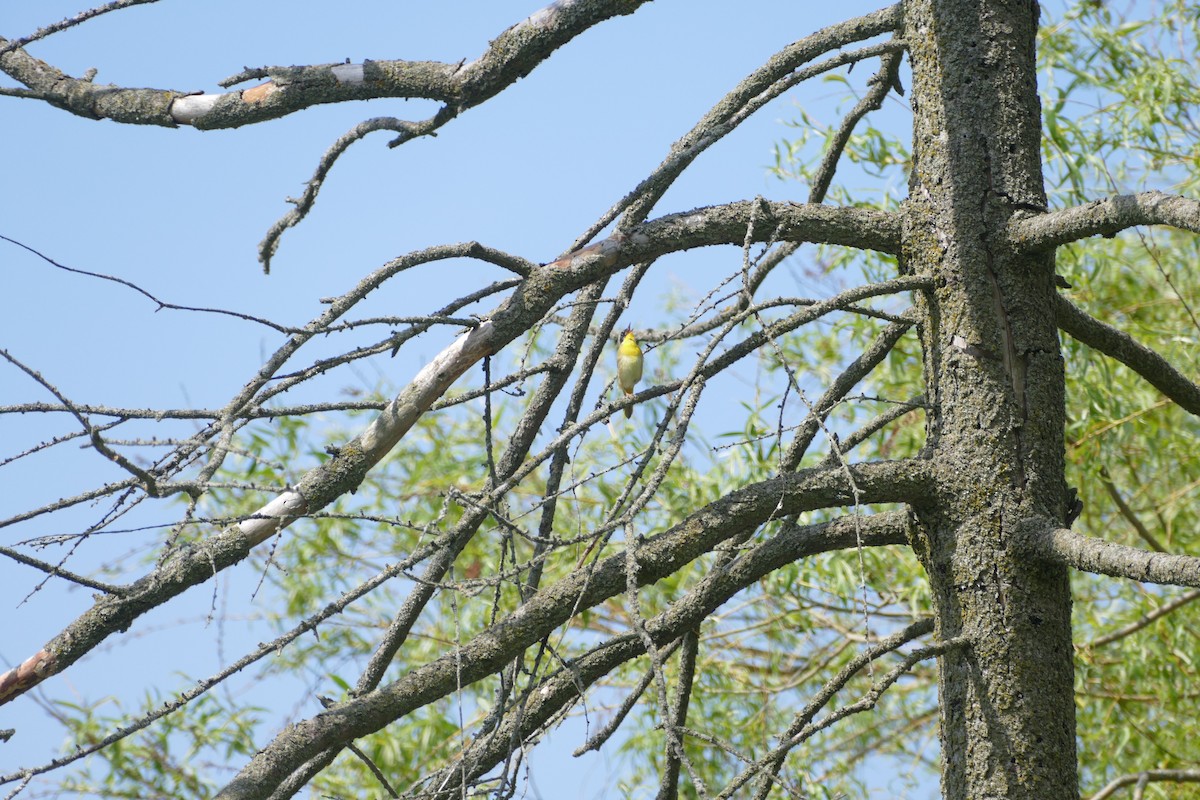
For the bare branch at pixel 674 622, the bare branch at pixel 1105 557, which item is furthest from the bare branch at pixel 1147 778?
the bare branch at pixel 674 622

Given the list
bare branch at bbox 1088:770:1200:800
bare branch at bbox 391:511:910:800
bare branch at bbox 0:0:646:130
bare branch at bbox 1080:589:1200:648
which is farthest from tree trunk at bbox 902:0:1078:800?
bare branch at bbox 1080:589:1200:648

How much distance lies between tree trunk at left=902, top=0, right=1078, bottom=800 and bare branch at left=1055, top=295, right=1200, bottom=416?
11cm

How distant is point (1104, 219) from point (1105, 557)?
0.54 metres

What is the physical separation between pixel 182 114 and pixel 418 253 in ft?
1.99

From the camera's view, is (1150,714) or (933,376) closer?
(933,376)

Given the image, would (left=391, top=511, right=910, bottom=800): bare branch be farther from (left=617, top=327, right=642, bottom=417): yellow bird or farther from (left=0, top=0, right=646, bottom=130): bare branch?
(left=617, top=327, right=642, bottom=417): yellow bird

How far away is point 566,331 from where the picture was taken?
7.85ft

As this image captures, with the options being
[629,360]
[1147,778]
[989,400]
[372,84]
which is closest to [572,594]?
[989,400]

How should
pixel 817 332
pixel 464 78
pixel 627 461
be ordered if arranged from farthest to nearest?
pixel 817 332, pixel 464 78, pixel 627 461

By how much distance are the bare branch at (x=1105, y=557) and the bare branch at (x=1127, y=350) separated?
453 millimetres

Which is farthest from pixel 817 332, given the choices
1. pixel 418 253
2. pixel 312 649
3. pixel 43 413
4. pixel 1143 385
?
pixel 43 413

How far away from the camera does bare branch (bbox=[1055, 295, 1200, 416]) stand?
7.49ft

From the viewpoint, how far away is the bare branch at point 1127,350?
2283 mm

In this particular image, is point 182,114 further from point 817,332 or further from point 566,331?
point 817,332
